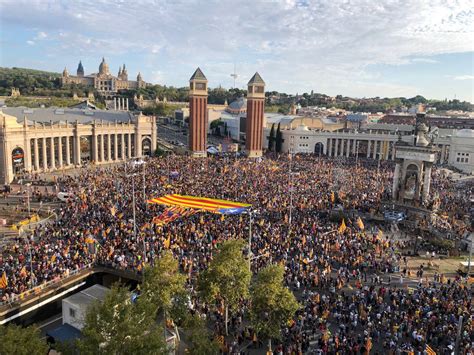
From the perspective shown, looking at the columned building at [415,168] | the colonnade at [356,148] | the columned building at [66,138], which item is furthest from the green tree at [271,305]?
the colonnade at [356,148]

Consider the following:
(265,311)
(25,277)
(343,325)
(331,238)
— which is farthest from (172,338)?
(331,238)

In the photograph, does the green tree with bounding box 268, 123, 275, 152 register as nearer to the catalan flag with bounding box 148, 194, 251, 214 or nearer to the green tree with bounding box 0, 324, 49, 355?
the catalan flag with bounding box 148, 194, 251, 214

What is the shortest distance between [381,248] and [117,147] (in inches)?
2119

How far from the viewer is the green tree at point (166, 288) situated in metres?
17.0

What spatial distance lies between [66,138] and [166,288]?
53.9 metres

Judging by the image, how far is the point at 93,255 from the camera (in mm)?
27016

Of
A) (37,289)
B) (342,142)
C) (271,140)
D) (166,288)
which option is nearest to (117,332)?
(166,288)

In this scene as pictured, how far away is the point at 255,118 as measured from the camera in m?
88.4

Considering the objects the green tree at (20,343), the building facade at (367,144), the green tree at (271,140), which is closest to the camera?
the green tree at (20,343)

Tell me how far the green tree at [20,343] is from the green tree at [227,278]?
22.8ft

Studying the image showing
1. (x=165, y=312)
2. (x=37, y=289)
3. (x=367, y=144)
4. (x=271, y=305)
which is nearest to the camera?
(x=271, y=305)

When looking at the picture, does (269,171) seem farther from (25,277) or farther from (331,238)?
(25,277)

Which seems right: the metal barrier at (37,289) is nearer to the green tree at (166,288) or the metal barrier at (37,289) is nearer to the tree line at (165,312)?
the tree line at (165,312)

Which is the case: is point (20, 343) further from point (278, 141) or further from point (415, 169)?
point (278, 141)
